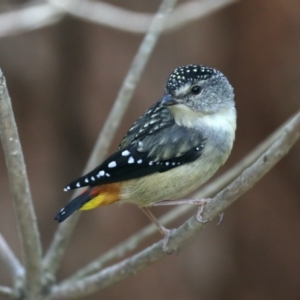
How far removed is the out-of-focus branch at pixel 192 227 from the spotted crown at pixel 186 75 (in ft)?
1.69

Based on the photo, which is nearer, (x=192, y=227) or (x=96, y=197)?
(x=192, y=227)

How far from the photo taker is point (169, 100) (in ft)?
7.47

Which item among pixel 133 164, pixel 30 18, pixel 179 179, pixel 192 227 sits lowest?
pixel 192 227

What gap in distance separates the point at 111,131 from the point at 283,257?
1861mm

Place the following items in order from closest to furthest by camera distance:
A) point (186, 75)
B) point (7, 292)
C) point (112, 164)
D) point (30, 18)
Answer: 1. point (112, 164)
2. point (186, 75)
3. point (7, 292)
4. point (30, 18)

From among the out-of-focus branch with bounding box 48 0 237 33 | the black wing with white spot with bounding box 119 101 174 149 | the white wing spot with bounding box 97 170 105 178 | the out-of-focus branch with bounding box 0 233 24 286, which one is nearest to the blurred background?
the out-of-focus branch with bounding box 48 0 237 33

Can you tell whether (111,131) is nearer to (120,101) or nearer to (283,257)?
(120,101)

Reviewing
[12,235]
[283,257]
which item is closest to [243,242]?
[283,257]

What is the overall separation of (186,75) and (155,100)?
4.84ft

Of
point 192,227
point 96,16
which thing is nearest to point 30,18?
point 96,16

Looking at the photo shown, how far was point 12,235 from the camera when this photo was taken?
405cm

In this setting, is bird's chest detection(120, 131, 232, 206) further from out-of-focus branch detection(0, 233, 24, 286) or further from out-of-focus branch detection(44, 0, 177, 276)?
out-of-focus branch detection(0, 233, 24, 286)

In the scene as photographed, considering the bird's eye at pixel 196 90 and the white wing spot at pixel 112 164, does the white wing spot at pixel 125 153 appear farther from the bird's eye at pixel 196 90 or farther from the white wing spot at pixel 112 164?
the bird's eye at pixel 196 90

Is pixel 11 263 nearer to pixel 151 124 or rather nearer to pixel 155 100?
pixel 151 124
